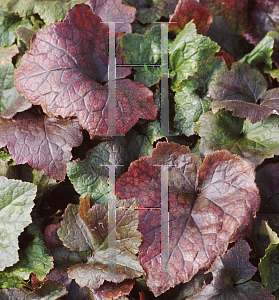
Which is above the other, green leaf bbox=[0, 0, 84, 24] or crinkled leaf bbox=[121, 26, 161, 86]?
green leaf bbox=[0, 0, 84, 24]

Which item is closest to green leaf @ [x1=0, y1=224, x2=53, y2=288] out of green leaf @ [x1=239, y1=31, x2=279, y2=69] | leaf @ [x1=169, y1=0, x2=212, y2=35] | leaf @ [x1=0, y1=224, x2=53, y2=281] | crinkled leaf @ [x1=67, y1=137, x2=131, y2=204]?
leaf @ [x1=0, y1=224, x2=53, y2=281]

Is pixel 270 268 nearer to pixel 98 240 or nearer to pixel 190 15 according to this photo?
pixel 98 240

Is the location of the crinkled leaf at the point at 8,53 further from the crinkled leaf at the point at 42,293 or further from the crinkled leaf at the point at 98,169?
the crinkled leaf at the point at 42,293

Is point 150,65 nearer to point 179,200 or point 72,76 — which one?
point 72,76

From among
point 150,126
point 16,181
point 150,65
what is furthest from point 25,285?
point 150,65

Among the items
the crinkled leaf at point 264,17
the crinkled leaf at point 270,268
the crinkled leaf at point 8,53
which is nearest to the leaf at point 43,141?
the crinkled leaf at point 8,53

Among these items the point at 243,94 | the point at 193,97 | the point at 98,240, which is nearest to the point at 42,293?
the point at 98,240

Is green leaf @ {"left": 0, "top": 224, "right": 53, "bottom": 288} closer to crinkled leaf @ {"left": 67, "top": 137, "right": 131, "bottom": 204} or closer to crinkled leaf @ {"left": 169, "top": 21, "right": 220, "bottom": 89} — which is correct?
crinkled leaf @ {"left": 67, "top": 137, "right": 131, "bottom": 204}
